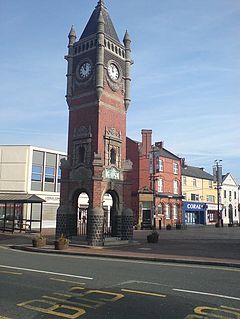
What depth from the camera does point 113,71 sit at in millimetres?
26453

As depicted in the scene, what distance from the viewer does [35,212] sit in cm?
4175

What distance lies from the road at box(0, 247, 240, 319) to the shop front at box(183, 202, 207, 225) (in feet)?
156

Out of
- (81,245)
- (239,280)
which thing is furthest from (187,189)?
(239,280)

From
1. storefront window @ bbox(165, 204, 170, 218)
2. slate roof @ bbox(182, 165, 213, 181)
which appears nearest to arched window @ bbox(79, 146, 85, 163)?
storefront window @ bbox(165, 204, 170, 218)

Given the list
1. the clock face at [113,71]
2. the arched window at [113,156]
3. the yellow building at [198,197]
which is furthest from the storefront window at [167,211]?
the clock face at [113,71]

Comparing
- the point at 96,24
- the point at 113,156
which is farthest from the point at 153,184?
the point at 96,24

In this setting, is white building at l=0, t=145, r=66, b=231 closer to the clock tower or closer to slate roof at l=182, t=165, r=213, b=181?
the clock tower

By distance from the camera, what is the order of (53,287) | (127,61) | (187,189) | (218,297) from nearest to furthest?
1. (218,297)
2. (53,287)
3. (127,61)
4. (187,189)

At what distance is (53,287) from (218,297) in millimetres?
4125

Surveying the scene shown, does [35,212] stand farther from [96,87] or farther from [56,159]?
[96,87]

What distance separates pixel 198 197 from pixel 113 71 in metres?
42.1

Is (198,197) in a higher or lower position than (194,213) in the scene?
higher

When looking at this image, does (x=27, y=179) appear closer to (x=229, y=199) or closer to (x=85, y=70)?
(x=85, y=70)

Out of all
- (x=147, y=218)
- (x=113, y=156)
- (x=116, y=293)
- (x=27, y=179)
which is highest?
(x=113, y=156)
